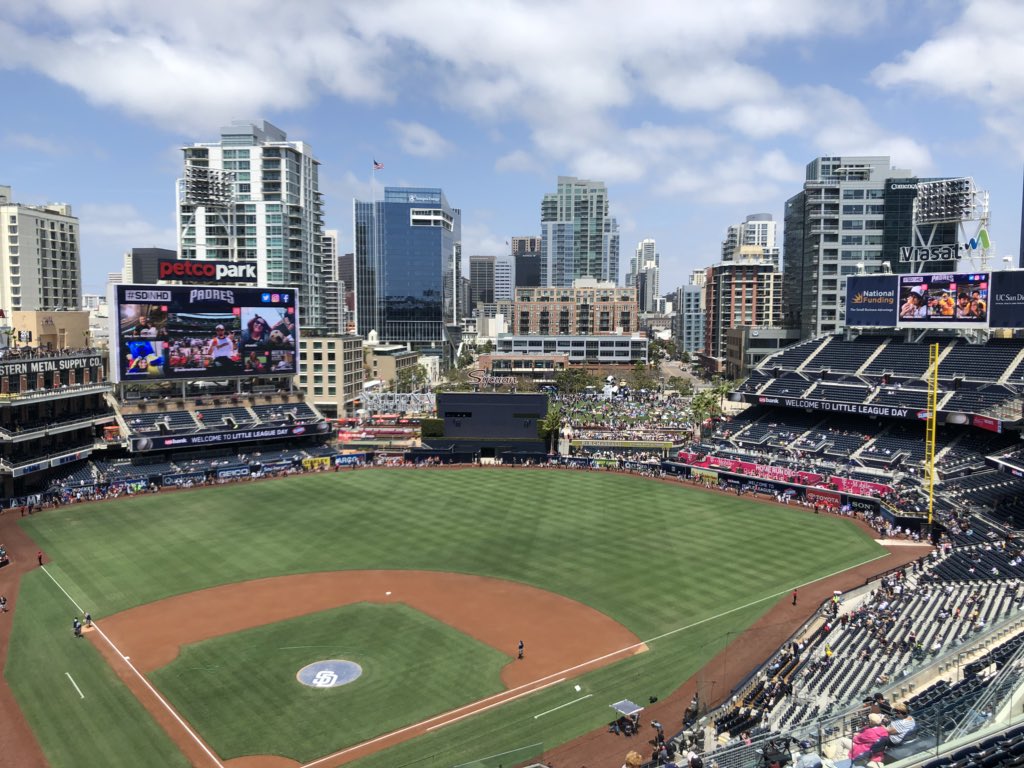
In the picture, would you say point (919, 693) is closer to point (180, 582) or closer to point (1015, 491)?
point (1015, 491)

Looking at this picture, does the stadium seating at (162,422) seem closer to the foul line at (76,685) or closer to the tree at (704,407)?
the foul line at (76,685)

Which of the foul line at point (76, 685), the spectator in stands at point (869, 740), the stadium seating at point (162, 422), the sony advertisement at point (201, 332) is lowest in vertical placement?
the foul line at point (76, 685)

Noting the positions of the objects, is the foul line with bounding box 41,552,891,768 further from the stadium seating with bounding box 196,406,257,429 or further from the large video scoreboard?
the large video scoreboard

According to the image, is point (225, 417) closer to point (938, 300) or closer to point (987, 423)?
point (987, 423)

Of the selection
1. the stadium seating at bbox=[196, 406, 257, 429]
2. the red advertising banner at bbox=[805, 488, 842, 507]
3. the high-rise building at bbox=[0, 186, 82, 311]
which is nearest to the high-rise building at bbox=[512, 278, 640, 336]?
the high-rise building at bbox=[0, 186, 82, 311]

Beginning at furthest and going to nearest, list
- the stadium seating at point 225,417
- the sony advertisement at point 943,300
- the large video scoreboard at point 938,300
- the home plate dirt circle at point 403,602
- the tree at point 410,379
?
the tree at point 410,379
the stadium seating at point 225,417
the sony advertisement at point 943,300
the large video scoreboard at point 938,300
the home plate dirt circle at point 403,602

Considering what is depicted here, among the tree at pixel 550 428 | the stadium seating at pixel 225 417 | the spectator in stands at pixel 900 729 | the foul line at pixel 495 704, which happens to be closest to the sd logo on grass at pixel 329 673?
the foul line at pixel 495 704
